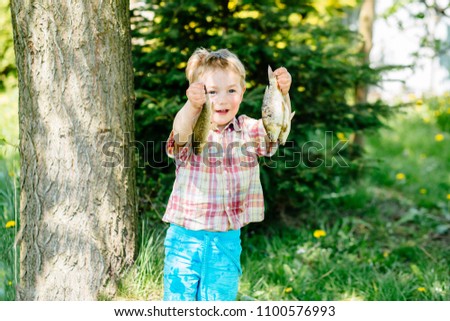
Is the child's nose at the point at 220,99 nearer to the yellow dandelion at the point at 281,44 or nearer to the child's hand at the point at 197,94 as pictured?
the child's hand at the point at 197,94

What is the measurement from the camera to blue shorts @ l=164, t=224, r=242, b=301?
2.54 m

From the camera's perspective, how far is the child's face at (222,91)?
2.52 meters

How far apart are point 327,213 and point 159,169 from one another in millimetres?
1785

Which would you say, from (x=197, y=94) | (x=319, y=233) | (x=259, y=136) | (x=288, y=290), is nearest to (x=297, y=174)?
(x=319, y=233)

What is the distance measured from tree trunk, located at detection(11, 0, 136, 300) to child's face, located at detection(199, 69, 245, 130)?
612 mm

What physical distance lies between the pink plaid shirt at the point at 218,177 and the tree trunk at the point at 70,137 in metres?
0.48

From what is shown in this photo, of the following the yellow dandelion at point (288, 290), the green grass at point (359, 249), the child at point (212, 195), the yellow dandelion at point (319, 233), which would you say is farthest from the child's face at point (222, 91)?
the yellow dandelion at point (319, 233)

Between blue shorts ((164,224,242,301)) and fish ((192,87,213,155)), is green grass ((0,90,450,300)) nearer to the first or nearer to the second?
blue shorts ((164,224,242,301))

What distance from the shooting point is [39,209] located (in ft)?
9.10

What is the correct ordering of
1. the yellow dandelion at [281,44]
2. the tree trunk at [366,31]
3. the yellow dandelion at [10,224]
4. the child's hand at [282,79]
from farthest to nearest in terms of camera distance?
the tree trunk at [366,31], the yellow dandelion at [281,44], the yellow dandelion at [10,224], the child's hand at [282,79]

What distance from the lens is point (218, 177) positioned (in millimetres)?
2566

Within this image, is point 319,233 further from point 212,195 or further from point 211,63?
point 211,63

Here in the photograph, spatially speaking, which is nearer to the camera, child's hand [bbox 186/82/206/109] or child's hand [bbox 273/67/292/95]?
child's hand [bbox 186/82/206/109]

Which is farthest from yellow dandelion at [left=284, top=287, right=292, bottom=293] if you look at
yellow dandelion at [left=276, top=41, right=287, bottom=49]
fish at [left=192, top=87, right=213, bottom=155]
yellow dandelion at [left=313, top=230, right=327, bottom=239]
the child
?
yellow dandelion at [left=276, top=41, right=287, bottom=49]
